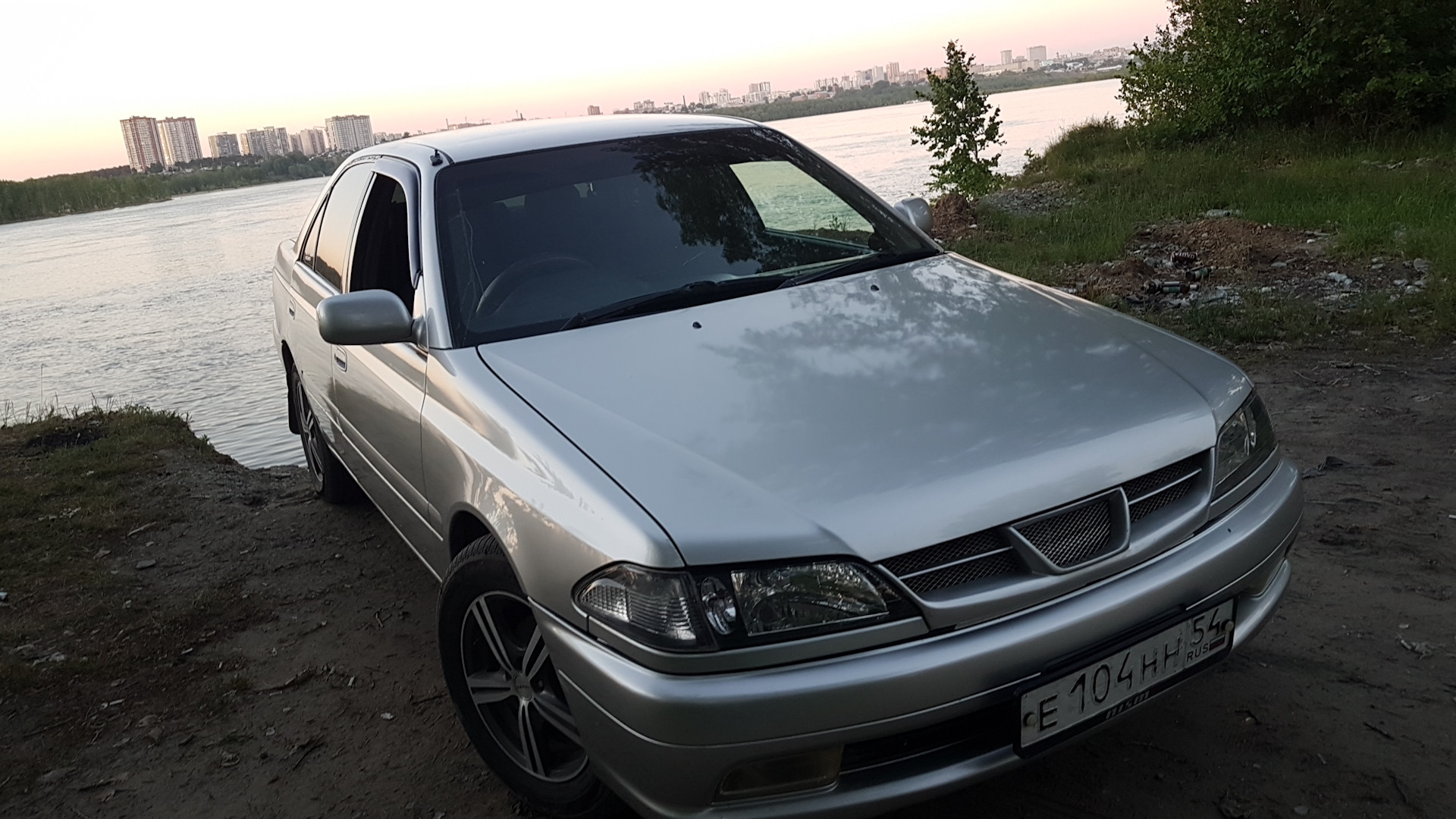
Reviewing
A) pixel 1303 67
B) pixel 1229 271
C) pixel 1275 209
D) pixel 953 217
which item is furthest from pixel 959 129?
pixel 1229 271

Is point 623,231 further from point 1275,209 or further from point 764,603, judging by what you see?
point 1275,209

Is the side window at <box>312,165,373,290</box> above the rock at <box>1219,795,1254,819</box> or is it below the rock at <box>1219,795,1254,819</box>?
above

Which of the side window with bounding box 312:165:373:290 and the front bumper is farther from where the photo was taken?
the side window with bounding box 312:165:373:290

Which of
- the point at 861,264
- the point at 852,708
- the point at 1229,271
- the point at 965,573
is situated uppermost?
the point at 861,264

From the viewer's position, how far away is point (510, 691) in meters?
2.41

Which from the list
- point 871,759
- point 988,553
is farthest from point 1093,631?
point 871,759

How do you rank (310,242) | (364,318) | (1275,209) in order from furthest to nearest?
(1275,209), (310,242), (364,318)

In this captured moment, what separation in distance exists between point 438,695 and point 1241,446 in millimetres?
2287

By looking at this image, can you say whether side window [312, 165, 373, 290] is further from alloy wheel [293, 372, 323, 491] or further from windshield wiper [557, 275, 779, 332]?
windshield wiper [557, 275, 779, 332]

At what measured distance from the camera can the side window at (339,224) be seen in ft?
12.6

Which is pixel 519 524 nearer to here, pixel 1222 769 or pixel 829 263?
pixel 829 263

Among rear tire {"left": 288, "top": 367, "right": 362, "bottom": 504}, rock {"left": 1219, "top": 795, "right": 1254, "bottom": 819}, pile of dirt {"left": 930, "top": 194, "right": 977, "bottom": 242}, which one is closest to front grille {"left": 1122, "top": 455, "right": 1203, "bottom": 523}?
rock {"left": 1219, "top": 795, "right": 1254, "bottom": 819}

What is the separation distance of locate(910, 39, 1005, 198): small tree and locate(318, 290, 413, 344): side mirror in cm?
1135

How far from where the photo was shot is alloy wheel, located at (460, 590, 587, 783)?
227 centimetres
